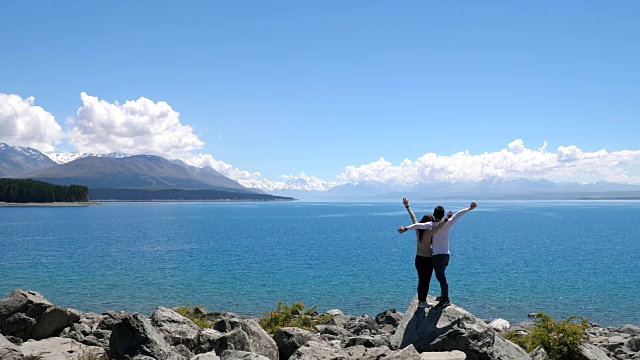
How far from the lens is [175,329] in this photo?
17.6 meters

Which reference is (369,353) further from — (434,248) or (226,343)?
(226,343)

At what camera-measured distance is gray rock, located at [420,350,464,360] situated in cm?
1335

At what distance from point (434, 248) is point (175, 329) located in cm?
908

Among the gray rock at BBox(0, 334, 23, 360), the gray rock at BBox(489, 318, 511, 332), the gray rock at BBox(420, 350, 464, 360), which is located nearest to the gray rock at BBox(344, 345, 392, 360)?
the gray rock at BBox(420, 350, 464, 360)

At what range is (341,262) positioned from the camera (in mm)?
68250

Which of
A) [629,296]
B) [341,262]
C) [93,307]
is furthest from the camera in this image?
[341,262]

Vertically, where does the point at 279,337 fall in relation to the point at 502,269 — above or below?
above

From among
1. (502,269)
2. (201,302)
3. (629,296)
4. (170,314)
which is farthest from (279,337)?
(502,269)

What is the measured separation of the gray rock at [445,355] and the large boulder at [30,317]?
14.2m

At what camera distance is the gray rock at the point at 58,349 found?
15.4 metres

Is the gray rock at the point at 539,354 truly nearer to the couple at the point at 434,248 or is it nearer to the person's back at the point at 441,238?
the couple at the point at 434,248

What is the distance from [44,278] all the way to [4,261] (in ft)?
63.5

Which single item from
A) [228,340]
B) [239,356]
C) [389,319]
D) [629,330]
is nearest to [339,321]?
[389,319]

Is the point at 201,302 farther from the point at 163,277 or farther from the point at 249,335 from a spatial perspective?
the point at 249,335
